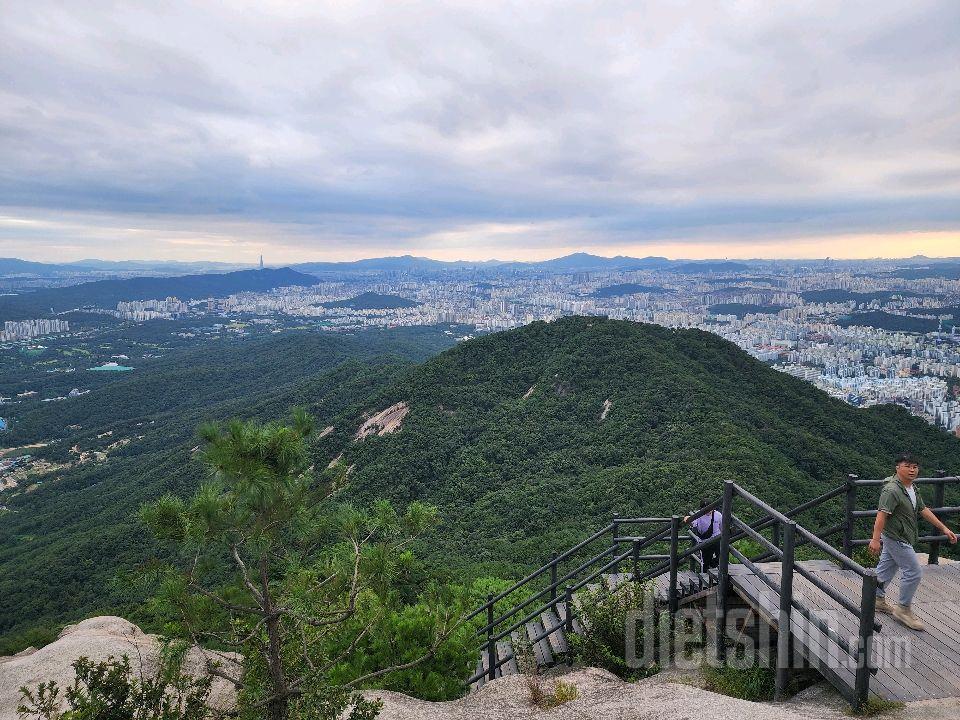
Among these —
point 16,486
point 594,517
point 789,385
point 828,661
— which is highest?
point 828,661

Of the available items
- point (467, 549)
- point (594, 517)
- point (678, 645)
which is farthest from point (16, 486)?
point (678, 645)

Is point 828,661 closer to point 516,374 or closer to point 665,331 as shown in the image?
point 516,374

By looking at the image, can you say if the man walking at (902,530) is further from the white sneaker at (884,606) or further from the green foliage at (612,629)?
the green foliage at (612,629)

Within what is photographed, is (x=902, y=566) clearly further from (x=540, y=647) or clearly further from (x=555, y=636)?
(x=540, y=647)

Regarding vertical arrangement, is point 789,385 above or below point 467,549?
above

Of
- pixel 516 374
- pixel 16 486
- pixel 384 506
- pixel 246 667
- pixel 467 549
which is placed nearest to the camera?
pixel 246 667

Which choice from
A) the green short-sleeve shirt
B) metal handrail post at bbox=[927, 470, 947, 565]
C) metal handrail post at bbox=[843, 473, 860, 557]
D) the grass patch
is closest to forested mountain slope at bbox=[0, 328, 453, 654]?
the grass patch

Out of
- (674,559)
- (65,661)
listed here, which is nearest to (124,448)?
(65,661)
